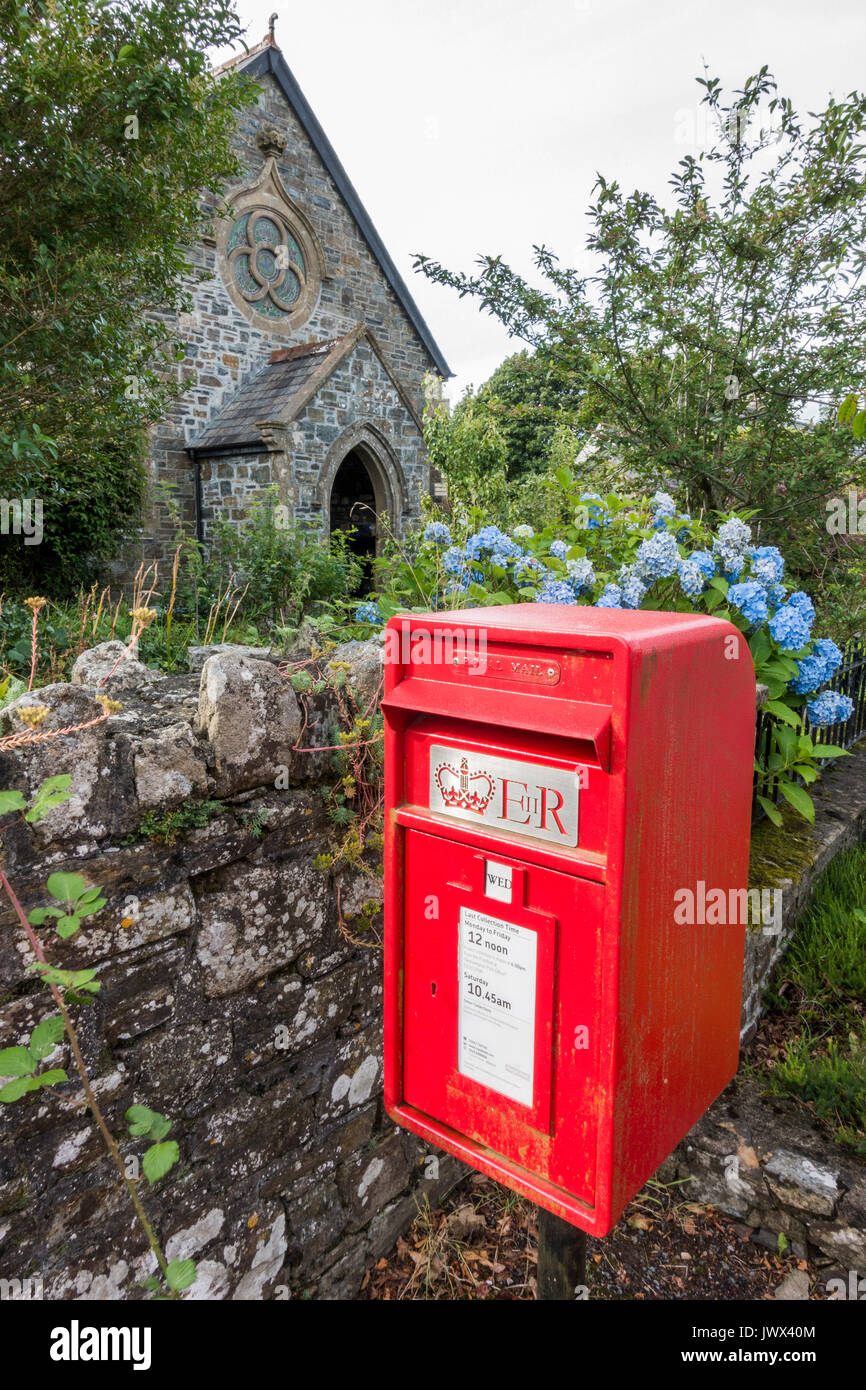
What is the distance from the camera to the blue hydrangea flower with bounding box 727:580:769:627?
250cm

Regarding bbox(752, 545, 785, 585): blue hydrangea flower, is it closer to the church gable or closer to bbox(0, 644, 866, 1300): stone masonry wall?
bbox(0, 644, 866, 1300): stone masonry wall

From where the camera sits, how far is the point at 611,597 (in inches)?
101

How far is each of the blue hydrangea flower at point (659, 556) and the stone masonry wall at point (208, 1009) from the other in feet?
3.51

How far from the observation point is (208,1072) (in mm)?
1705

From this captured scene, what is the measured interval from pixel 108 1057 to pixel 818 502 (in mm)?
4568

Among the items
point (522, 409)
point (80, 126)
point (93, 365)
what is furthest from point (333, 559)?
point (80, 126)

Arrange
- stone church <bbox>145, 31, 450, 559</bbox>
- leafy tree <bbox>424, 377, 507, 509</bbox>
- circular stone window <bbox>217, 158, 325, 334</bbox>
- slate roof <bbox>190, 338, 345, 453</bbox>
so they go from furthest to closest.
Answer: leafy tree <bbox>424, 377, 507, 509</bbox> → circular stone window <bbox>217, 158, 325, 334</bbox> → stone church <bbox>145, 31, 450, 559</bbox> → slate roof <bbox>190, 338, 345, 453</bbox>

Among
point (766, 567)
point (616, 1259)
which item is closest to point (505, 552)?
point (766, 567)

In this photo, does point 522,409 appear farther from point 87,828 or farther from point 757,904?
point 87,828

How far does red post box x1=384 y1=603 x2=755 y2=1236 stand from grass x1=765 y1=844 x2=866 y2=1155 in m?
0.95

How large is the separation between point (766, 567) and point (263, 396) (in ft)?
30.7

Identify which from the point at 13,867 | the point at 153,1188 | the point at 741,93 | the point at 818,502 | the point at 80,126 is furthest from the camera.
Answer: the point at 80,126

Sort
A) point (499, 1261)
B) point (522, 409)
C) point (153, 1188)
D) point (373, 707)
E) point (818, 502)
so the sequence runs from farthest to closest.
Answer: point (522, 409), point (818, 502), point (499, 1261), point (373, 707), point (153, 1188)

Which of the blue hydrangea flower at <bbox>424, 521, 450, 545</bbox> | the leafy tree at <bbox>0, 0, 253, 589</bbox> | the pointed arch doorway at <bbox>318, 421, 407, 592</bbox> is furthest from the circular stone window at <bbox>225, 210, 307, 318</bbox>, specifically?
the blue hydrangea flower at <bbox>424, 521, 450, 545</bbox>
